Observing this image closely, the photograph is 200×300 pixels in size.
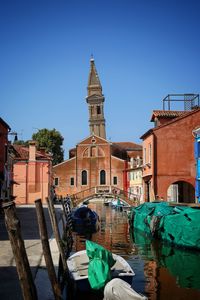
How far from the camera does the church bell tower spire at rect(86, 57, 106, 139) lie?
8169cm

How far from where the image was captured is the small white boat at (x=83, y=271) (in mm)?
7977

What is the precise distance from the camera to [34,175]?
3725cm

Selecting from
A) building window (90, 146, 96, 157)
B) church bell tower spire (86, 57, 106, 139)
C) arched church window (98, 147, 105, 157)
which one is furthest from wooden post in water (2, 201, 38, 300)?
church bell tower spire (86, 57, 106, 139)

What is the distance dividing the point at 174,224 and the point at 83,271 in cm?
787

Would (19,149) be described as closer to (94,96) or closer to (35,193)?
(35,193)

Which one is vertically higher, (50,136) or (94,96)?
(94,96)

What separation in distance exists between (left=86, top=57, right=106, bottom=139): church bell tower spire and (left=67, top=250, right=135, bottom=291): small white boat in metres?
71.1

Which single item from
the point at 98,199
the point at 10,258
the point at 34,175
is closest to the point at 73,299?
the point at 10,258

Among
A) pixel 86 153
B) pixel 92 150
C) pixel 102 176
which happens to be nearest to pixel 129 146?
pixel 92 150

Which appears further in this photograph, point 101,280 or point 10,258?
point 10,258

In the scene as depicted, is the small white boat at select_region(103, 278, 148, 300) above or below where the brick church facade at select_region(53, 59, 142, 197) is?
below

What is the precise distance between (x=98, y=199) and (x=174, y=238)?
41978 millimetres

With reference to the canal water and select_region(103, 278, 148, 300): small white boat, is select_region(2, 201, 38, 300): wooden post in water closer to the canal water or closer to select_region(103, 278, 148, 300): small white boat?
select_region(103, 278, 148, 300): small white boat

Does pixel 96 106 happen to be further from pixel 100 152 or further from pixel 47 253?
pixel 47 253
